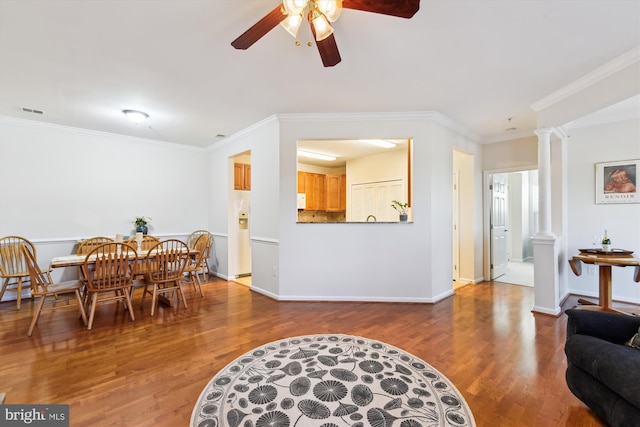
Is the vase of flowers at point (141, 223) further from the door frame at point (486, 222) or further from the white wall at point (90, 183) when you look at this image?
the door frame at point (486, 222)

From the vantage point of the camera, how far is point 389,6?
5.05 feet

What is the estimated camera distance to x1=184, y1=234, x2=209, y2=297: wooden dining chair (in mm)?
4182

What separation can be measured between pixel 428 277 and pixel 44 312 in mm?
4952

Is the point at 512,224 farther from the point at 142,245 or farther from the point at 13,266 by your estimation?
the point at 13,266

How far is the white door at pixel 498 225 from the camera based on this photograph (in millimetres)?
5262

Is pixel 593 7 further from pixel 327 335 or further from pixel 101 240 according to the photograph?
pixel 101 240

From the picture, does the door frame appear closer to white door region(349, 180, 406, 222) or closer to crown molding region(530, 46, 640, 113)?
white door region(349, 180, 406, 222)

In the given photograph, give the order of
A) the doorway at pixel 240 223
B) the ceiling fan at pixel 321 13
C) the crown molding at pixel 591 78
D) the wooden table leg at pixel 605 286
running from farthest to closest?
Answer: the doorway at pixel 240 223, the wooden table leg at pixel 605 286, the crown molding at pixel 591 78, the ceiling fan at pixel 321 13

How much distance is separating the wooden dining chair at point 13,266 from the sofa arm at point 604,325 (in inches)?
231

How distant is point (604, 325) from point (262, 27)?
2899mm

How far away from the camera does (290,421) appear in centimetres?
166

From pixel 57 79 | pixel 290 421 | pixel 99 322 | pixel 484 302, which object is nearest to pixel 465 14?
pixel 290 421

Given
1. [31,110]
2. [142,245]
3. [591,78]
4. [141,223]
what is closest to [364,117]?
[591,78]

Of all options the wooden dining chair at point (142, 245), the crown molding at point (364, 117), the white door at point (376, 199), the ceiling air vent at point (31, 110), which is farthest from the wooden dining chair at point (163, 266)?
the white door at point (376, 199)
